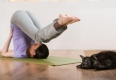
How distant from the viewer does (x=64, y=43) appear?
4535 millimetres

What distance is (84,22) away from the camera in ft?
14.8

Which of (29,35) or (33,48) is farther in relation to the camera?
(33,48)

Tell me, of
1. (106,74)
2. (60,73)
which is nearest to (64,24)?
(60,73)

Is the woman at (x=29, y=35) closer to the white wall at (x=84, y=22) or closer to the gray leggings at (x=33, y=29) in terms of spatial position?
the gray leggings at (x=33, y=29)

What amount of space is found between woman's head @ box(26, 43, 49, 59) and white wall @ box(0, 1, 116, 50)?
1.60 m

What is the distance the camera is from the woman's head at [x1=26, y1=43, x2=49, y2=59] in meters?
2.85

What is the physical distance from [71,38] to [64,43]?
0.50 ft

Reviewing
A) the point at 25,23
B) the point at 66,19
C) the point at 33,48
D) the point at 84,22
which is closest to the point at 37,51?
the point at 33,48

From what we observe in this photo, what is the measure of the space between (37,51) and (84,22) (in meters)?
1.82

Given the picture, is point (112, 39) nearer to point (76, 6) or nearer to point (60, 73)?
point (76, 6)

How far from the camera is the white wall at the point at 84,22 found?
4.45m

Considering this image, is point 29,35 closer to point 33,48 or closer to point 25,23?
point 25,23

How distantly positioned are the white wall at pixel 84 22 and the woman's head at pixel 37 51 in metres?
1.60

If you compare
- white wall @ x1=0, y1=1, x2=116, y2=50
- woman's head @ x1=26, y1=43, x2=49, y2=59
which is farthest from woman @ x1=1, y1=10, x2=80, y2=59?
white wall @ x1=0, y1=1, x2=116, y2=50
